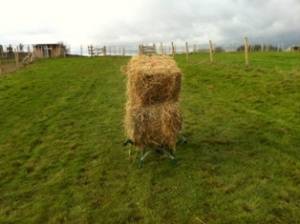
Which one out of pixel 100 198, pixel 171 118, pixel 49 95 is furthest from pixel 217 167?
pixel 49 95

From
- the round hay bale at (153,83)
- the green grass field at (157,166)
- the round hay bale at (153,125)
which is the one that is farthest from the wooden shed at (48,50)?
the round hay bale at (153,125)

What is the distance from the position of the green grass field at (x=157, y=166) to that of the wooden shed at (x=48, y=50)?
5373 centimetres

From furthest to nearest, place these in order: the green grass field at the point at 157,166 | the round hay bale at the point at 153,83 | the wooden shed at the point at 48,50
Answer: the wooden shed at the point at 48,50
the round hay bale at the point at 153,83
the green grass field at the point at 157,166

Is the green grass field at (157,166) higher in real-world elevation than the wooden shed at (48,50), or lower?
lower

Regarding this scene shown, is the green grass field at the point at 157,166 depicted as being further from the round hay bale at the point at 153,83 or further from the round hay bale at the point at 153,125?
the round hay bale at the point at 153,83

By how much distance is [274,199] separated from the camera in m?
8.38

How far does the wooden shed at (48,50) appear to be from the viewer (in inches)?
2781

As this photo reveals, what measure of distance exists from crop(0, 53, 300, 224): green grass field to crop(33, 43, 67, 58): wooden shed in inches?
2115

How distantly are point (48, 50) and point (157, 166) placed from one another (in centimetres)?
6534

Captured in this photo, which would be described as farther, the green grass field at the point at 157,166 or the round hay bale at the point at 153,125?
the round hay bale at the point at 153,125

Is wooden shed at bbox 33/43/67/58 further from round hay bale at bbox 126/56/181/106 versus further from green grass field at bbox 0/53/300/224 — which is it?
round hay bale at bbox 126/56/181/106

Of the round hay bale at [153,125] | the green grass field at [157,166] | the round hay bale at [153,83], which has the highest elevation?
the round hay bale at [153,83]

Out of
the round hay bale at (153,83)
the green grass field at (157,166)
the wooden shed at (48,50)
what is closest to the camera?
the green grass field at (157,166)

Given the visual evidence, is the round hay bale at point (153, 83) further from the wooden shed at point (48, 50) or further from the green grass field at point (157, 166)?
the wooden shed at point (48, 50)
